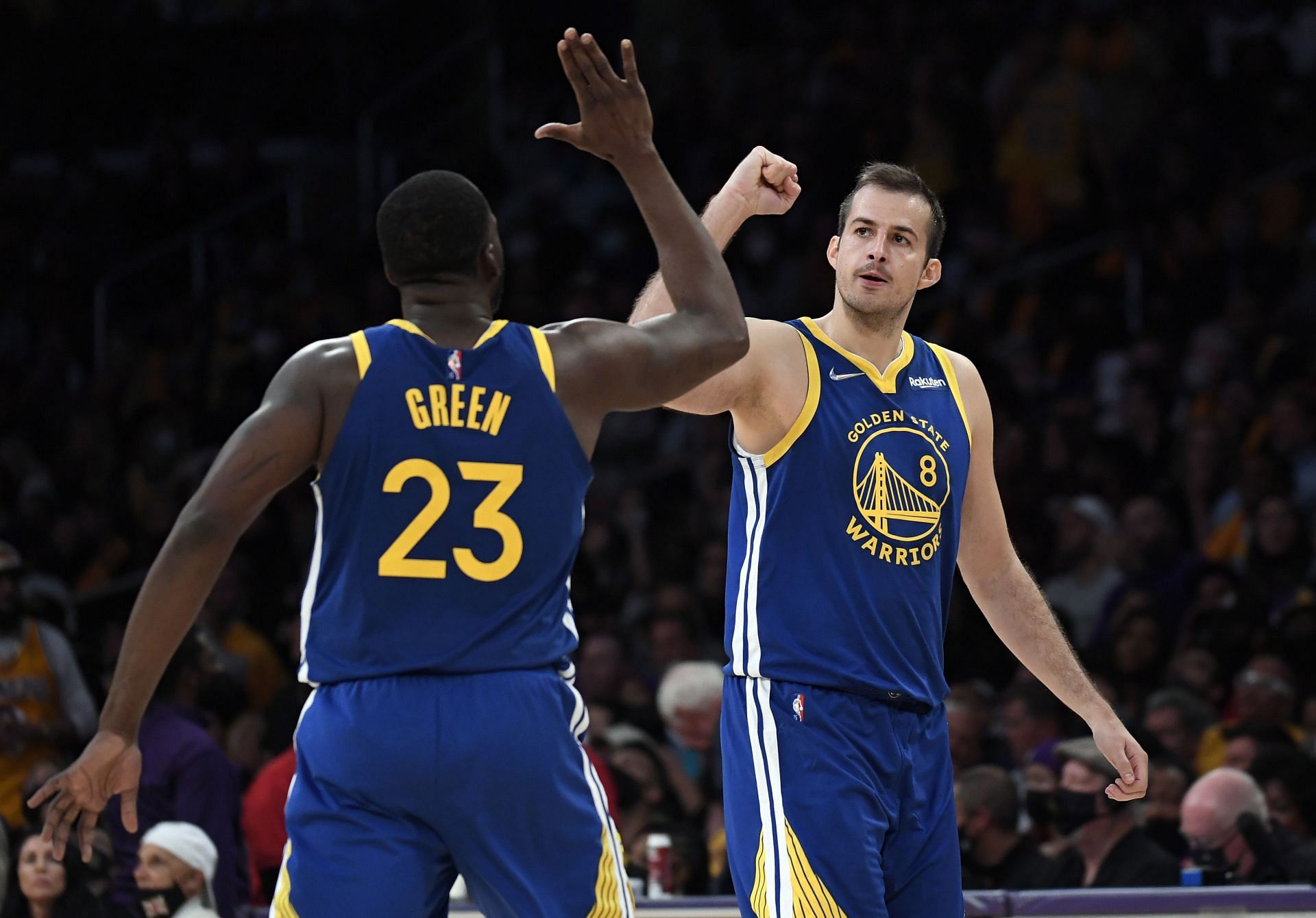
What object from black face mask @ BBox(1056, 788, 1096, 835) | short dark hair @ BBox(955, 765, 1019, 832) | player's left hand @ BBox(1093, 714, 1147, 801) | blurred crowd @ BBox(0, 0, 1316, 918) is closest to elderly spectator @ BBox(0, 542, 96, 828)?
blurred crowd @ BBox(0, 0, 1316, 918)

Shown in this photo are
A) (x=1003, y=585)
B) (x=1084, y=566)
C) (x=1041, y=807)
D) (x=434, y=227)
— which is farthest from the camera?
(x=1084, y=566)

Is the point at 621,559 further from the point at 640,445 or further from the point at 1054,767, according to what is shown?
the point at 1054,767

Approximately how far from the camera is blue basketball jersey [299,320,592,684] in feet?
12.1

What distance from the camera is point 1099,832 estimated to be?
725 centimetres

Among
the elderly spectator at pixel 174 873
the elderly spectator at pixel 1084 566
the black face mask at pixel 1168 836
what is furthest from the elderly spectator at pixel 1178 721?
the elderly spectator at pixel 174 873

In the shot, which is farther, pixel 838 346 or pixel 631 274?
pixel 631 274

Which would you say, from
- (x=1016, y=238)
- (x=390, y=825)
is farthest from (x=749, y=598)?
(x=1016, y=238)

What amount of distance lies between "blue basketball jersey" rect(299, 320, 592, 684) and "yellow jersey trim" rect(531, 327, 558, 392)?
41 millimetres

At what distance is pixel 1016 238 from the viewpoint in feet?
42.8

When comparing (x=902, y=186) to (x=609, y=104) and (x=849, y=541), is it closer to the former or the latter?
(x=849, y=541)

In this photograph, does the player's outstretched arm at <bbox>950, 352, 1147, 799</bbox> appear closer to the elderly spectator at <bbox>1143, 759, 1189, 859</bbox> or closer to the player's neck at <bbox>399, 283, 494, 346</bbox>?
the player's neck at <bbox>399, 283, 494, 346</bbox>

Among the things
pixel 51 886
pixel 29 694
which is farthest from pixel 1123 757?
pixel 29 694

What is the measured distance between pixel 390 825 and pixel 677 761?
18.0ft

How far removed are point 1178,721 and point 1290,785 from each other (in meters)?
0.82
